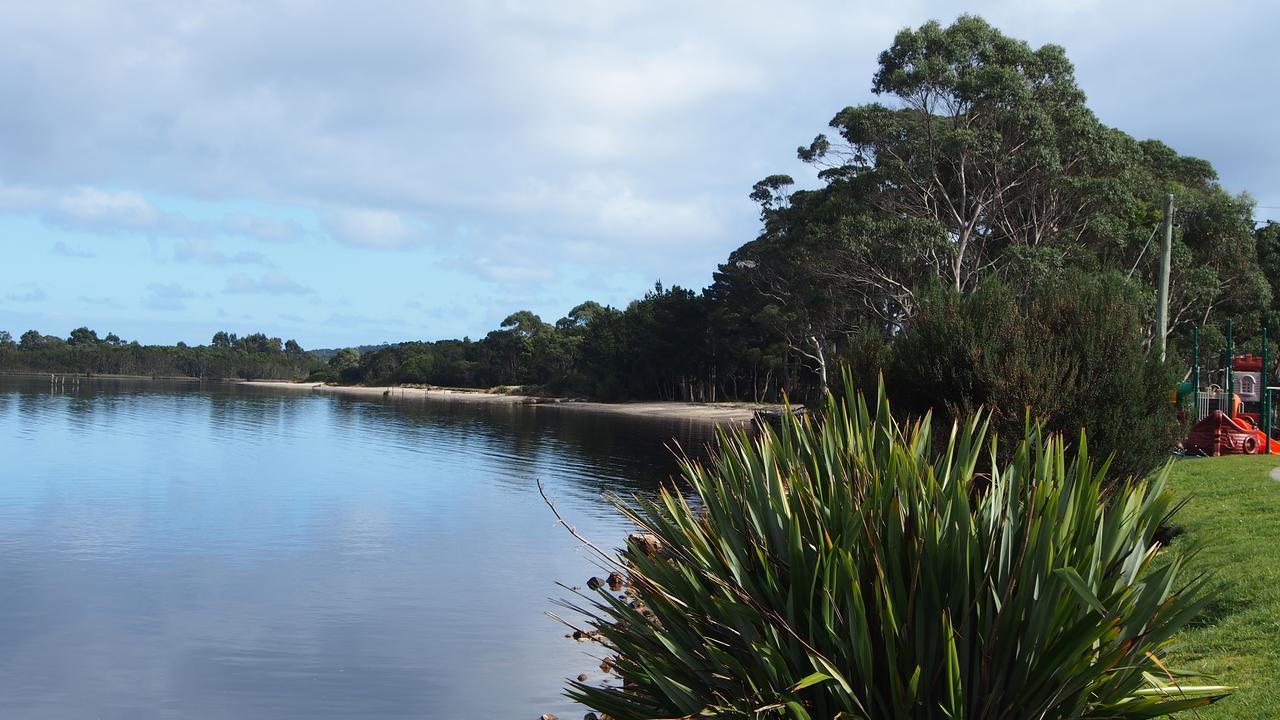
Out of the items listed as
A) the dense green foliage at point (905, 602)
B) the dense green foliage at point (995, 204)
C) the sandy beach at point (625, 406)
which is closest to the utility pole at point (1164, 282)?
the dense green foliage at point (995, 204)

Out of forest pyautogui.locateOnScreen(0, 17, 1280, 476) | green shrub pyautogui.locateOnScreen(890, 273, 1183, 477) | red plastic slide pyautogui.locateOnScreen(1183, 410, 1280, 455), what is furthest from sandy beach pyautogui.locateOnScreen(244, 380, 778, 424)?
green shrub pyautogui.locateOnScreen(890, 273, 1183, 477)

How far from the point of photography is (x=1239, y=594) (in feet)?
32.6

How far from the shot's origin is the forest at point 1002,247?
50.4ft

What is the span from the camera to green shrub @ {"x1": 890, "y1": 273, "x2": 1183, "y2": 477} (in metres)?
14.7

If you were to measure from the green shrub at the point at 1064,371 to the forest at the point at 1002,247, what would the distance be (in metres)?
0.04

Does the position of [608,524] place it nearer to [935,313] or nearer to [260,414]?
[935,313]

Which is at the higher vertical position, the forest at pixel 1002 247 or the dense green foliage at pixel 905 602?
the forest at pixel 1002 247

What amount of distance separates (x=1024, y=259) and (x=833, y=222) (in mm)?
8318

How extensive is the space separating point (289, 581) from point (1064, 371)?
13343 mm

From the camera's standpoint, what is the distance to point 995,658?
5.15 meters

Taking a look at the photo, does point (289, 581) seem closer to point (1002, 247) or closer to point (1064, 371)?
point (1064, 371)

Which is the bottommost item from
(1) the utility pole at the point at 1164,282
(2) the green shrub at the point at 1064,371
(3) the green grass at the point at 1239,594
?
(3) the green grass at the point at 1239,594

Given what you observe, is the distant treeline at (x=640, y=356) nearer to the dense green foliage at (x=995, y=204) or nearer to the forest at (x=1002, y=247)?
the forest at (x=1002, y=247)

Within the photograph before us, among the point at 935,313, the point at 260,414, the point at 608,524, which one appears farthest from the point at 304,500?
the point at 260,414
